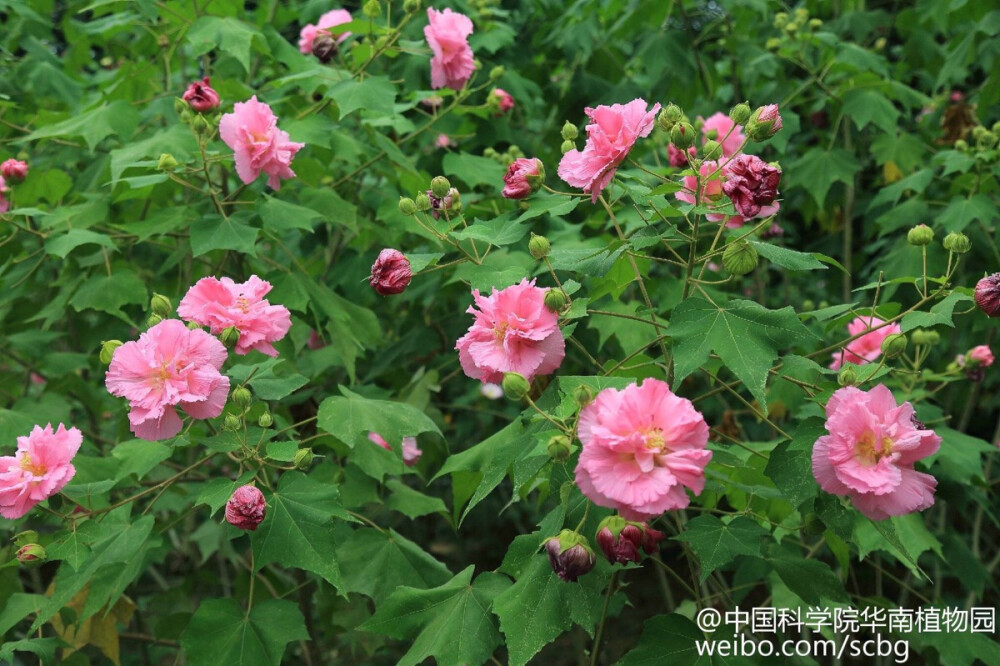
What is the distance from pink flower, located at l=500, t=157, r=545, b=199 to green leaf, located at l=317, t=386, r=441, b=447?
502 mm

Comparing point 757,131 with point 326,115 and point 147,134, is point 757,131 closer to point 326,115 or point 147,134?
point 326,115

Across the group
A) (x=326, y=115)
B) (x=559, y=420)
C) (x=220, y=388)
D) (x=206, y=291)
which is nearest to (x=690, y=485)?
(x=559, y=420)

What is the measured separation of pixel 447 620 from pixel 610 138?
0.88m

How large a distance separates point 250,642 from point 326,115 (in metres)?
1.48

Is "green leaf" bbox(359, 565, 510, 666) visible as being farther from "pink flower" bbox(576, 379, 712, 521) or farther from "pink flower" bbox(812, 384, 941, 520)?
"pink flower" bbox(812, 384, 941, 520)

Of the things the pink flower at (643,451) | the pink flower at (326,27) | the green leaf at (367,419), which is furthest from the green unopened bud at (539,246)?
the pink flower at (326,27)

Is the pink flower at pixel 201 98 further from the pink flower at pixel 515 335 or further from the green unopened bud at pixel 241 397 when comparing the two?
the pink flower at pixel 515 335

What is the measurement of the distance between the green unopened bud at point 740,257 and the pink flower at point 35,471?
113cm

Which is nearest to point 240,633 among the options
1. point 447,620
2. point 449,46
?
point 447,620

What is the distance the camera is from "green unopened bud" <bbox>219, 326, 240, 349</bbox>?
5.57 feet

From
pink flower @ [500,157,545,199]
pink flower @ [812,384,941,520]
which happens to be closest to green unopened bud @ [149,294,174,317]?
pink flower @ [500,157,545,199]

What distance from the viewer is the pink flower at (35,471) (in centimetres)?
162

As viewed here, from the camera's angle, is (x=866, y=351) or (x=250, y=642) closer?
(x=250, y=642)

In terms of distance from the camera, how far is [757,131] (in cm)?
142
